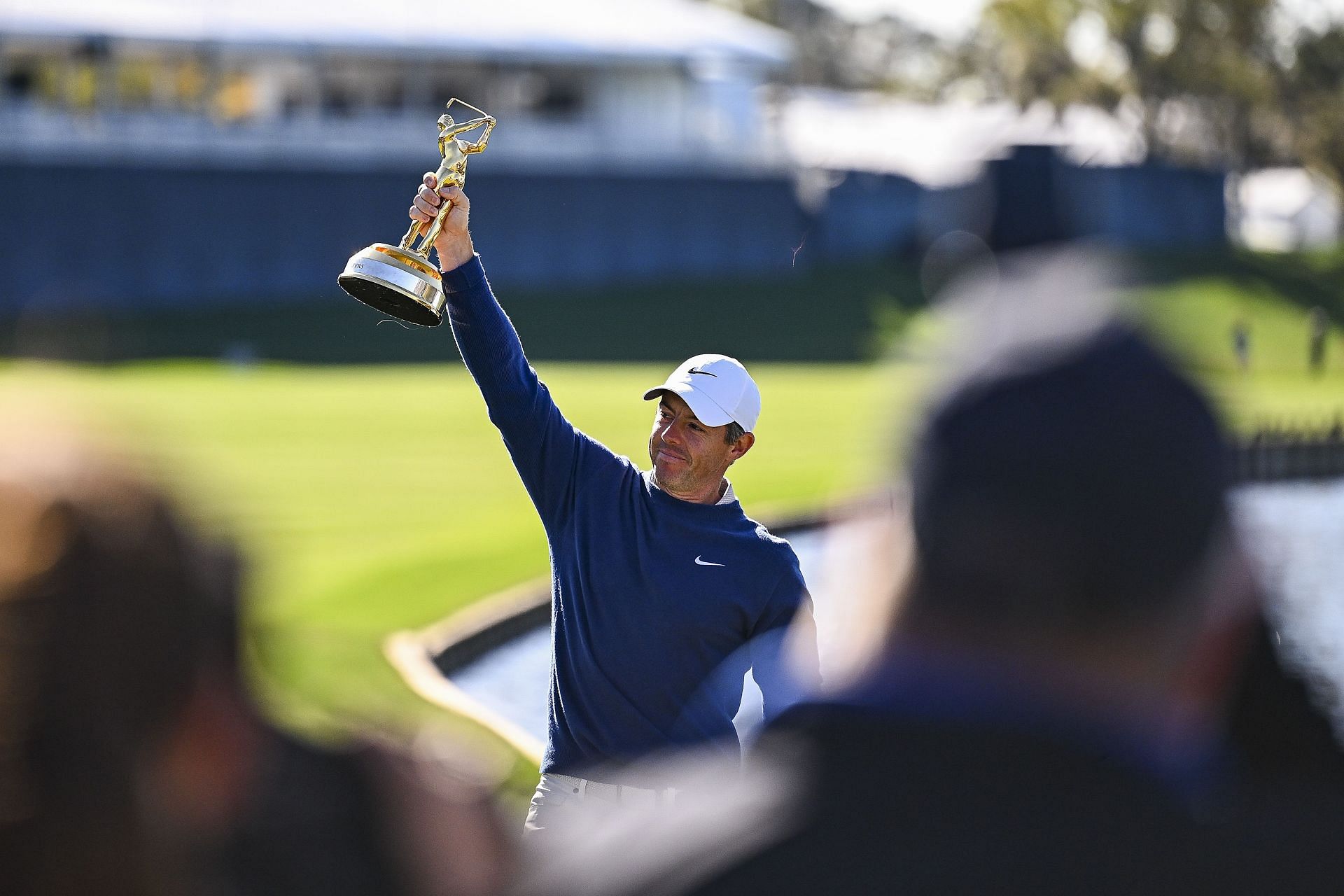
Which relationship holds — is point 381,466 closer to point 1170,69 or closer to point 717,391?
point 717,391

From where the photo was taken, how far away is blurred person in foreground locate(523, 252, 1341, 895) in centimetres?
166

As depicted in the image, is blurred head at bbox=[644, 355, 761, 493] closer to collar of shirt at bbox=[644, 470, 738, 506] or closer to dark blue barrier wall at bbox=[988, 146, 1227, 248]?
collar of shirt at bbox=[644, 470, 738, 506]

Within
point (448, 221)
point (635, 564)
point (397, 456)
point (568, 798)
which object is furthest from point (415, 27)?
Answer: point (568, 798)

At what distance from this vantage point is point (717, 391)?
475 centimetres

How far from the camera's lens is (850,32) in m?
122

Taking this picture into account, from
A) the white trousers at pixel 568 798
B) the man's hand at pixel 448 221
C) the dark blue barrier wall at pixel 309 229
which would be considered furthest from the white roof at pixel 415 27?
the white trousers at pixel 568 798

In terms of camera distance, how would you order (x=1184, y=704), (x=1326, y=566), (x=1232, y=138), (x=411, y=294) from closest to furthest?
(x=1184, y=704) < (x=411, y=294) < (x=1326, y=566) < (x=1232, y=138)

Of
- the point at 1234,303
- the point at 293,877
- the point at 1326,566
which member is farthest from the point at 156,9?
the point at 293,877

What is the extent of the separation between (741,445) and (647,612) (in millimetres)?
612

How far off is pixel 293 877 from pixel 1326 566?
58.7 feet

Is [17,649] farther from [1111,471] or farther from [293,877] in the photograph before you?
[1111,471]

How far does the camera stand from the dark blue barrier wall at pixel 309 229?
3956cm

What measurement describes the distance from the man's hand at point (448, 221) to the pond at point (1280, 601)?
46.0 inches

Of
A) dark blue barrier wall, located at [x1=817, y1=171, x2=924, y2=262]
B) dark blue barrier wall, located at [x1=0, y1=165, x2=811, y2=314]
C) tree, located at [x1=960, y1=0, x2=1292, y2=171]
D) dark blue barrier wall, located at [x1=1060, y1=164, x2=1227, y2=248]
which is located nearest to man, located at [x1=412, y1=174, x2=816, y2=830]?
dark blue barrier wall, located at [x1=0, y1=165, x2=811, y2=314]
